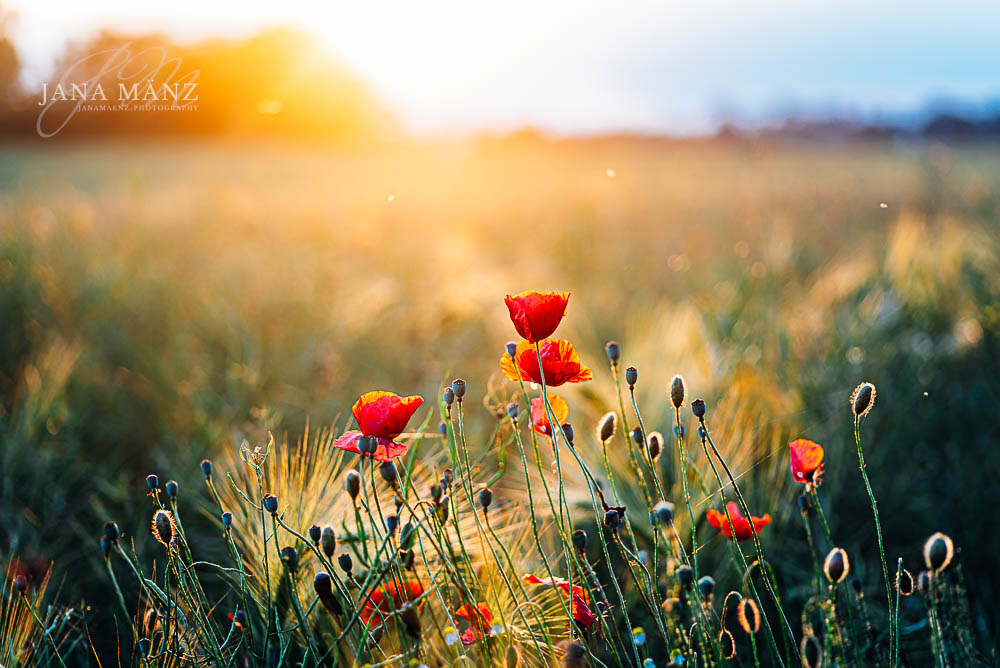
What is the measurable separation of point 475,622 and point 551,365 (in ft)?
1.20

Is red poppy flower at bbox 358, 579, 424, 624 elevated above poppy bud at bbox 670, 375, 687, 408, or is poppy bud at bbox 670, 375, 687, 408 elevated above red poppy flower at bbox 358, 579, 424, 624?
poppy bud at bbox 670, 375, 687, 408

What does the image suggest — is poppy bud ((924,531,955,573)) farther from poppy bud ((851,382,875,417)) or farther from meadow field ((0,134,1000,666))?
meadow field ((0,134,1000,666))

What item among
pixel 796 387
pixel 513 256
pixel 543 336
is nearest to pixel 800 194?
pixel 513 256

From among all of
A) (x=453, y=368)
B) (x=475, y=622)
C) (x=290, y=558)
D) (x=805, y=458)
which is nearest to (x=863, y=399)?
(x=805, y=458)

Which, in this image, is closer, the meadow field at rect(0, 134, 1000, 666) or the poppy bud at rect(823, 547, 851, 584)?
the poppy bud at rect(823, 547, 851, 584)

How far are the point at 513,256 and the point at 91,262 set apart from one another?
8.81ft

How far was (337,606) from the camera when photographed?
2.99 feet

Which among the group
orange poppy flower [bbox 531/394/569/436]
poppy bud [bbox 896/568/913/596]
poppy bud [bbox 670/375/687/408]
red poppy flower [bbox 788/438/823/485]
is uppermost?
poppy bud [bbox 670/375/687/408]

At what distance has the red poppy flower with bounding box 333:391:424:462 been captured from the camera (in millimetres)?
897

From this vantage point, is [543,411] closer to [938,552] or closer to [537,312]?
[537,312]

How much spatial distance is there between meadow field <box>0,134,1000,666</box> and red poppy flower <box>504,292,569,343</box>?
167 mm

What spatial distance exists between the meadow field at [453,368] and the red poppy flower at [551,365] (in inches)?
3.3

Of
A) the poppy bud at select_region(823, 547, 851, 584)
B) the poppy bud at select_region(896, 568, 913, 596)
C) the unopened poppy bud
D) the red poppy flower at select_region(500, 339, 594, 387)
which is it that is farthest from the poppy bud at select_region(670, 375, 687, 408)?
the unopened poppy bud

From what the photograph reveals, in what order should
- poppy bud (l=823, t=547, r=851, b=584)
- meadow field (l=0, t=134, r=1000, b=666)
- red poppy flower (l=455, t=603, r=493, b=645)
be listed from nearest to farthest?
poppy bud (l=823, t=547, r=851, b=584), red poppy flower (l=455, t=603, r=493, b=645), meadow field (l=0, t=134, r=1000, b=666)
